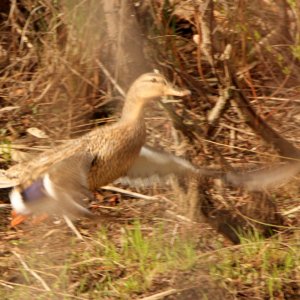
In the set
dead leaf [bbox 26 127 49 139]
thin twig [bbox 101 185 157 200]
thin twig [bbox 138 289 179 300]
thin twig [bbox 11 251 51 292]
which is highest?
dead leaf [bbox 26 127 49 139]

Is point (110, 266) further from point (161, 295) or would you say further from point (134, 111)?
point (134, 111)

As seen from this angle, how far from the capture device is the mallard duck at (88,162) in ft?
16.3

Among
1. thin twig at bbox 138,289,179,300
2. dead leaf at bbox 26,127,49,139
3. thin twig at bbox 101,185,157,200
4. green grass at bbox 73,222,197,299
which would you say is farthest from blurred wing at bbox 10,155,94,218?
dead leaf at bbox 26,127,49,139

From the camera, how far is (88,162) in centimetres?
545

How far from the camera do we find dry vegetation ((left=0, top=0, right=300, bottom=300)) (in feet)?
18.2

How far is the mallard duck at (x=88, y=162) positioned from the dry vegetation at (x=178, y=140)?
197 mm

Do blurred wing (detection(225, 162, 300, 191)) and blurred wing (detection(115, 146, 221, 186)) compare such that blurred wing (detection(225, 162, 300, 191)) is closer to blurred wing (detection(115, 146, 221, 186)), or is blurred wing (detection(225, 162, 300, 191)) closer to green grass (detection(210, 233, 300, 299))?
blurred wing (detection(115, 146, 221, 186))

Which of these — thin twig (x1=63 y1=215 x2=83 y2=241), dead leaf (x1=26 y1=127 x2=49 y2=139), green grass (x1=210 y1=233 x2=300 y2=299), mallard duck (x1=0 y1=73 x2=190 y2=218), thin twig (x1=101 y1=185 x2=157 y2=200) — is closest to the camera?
mallard duck (x1=0 y1=73 x2=190 y2=218)

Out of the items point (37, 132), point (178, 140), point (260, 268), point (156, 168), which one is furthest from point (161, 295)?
point (37, 132)

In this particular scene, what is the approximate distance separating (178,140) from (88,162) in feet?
2.31

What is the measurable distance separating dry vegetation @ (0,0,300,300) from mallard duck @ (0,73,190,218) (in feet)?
0.64

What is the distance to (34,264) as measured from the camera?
5.88 m

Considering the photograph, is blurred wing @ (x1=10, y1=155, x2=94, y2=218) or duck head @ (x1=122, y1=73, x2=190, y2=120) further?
duck head @ (x1=122, y1=73, x2=190, y2=120)

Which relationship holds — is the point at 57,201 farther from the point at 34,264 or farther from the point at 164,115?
the point at 164,115
